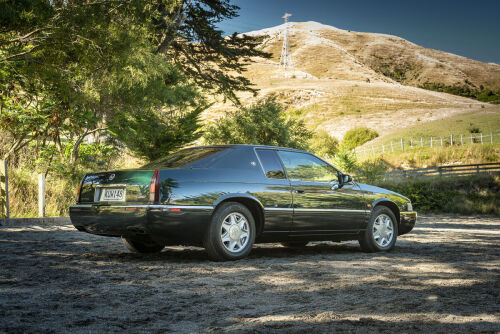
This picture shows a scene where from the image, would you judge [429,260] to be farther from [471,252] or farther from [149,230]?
[149,230]

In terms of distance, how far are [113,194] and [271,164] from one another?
2.23m

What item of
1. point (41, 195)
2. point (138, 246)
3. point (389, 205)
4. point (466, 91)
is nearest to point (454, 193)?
point (389, 205)

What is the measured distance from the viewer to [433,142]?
182ft

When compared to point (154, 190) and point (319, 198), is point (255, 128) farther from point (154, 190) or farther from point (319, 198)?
point (154, 190)

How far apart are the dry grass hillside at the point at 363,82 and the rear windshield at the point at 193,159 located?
5254cm

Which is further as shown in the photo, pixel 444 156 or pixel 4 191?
pixel 444 156

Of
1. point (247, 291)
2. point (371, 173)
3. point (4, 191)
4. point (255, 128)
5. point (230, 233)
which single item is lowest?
point (247, 291)

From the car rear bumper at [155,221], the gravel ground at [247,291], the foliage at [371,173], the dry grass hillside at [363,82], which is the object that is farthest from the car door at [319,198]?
the dry grass hillside at [363,82]

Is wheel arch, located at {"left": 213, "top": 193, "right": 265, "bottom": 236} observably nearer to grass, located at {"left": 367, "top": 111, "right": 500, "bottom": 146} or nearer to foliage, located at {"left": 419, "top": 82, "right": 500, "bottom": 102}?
grass, located at {"left": 367, "top": 111, "right": 500, "bottom": 146}

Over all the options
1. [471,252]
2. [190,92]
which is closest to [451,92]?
[190,92]

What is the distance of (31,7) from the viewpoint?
33.3 feet

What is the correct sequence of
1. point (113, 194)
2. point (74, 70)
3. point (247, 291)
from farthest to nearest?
1. point (74, 70)
2. point (113, 194)
3. point (247, 291)

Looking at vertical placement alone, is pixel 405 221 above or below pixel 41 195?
below

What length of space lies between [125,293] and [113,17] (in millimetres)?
11124
